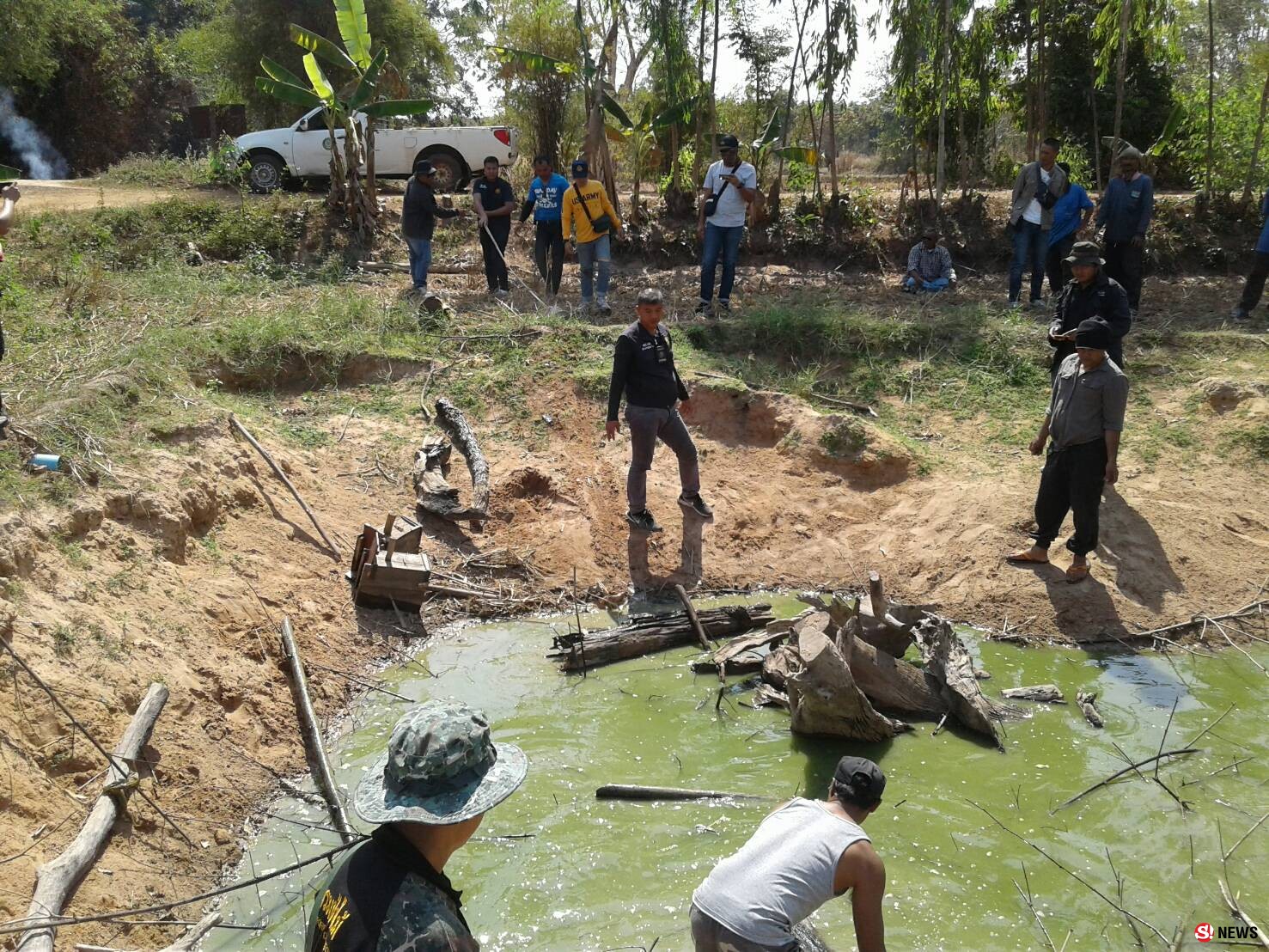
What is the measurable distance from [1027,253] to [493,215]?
6548 mm

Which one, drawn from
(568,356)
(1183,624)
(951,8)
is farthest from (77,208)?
(1183,624)

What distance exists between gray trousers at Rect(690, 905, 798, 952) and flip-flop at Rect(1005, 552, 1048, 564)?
16.9 ft

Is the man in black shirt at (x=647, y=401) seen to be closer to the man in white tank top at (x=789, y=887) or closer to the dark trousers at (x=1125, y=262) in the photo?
the man in white tank top at (x=789, y=887)

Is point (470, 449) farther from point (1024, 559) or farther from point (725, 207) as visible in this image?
point (1024, 559)

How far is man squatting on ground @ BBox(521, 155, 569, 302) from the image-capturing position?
12445 millimetres

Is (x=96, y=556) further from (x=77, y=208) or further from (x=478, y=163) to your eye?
(x=478, y=163)

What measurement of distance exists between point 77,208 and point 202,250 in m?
2.36

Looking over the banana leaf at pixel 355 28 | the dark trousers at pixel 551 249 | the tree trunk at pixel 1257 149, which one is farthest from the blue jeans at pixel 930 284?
the banana leaf at pixel 355 28

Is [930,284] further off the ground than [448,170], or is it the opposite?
[448,170]

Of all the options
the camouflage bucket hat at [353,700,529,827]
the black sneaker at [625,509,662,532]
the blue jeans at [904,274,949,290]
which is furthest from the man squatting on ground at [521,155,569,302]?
the camouflage bucket hat at [353,700,529,827]

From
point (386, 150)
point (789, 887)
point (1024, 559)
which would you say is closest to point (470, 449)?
point (1024, 559)

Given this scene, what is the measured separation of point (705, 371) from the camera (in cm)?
1036

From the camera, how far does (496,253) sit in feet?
42.0

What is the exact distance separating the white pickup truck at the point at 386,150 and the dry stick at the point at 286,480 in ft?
32.4
